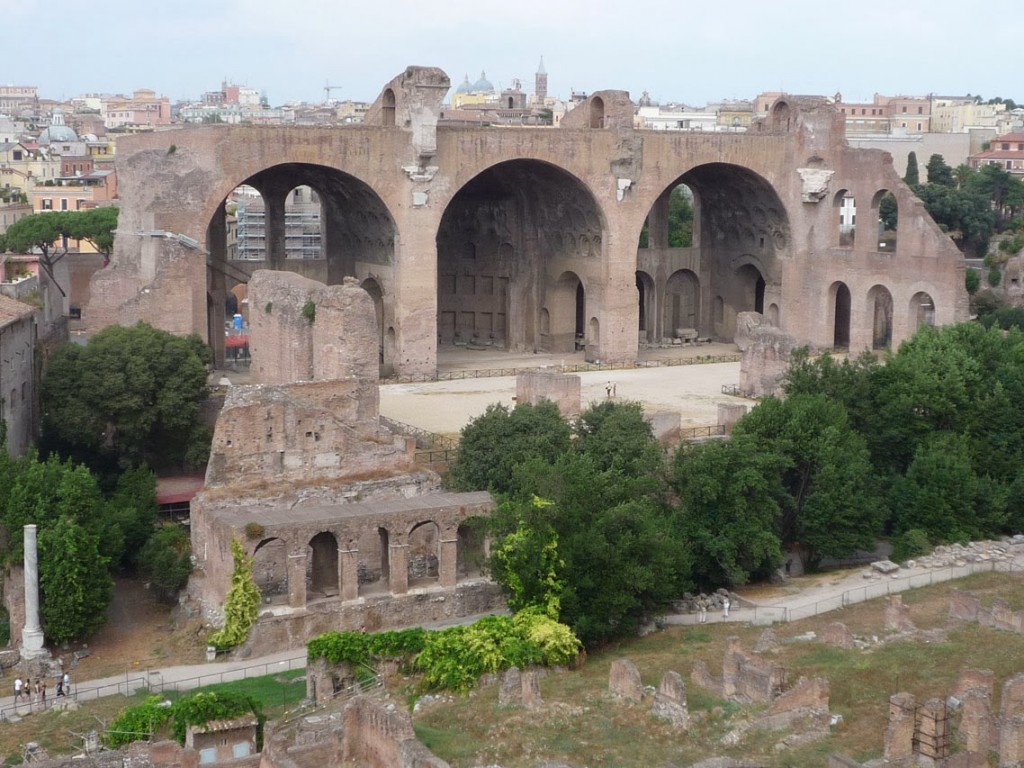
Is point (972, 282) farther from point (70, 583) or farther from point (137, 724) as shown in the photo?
point (137, 724)

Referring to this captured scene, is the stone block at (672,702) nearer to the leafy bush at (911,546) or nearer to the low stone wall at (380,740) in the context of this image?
the low stone wall at (380,740)

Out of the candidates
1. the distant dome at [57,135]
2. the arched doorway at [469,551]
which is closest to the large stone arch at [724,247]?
the arched doorway at [469,551]

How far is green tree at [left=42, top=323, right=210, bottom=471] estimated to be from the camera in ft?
112

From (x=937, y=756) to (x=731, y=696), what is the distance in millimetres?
3854

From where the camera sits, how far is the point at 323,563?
29.5 meters

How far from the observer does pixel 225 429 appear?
30391 mm

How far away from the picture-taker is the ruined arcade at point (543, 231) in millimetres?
40156

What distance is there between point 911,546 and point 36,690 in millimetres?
16449

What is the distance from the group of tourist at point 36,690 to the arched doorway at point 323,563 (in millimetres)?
5186

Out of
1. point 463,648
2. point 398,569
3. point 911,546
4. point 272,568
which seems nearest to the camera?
point 463,648

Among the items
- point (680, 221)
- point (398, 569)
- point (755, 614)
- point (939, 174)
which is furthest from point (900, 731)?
point (939, 174)

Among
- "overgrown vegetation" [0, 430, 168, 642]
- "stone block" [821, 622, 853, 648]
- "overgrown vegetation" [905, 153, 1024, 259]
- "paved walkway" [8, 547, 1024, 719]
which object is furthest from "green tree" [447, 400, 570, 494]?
"overgrown vegetation" [905, 153, 1024, 259]

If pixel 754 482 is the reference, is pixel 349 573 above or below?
below

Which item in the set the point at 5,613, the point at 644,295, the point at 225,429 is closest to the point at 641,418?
the point at 225,429
